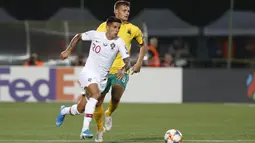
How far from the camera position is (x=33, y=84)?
2273 cm

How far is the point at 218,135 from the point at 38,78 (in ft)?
33.1

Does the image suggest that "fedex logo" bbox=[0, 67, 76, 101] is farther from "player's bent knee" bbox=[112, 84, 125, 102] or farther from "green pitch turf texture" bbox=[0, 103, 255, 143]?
"player's bent knee" bbox=[112, 84, 125, 102]

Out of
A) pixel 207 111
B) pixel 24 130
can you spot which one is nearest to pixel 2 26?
pixel 207 111

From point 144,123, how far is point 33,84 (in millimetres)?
7004

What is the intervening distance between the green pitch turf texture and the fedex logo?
834mm

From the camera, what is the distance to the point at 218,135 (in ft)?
44.4

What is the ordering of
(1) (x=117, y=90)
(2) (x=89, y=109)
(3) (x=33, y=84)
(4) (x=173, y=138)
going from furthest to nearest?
(3) (x=33, y=84) → (1) (x=117, y=90) → (2) (x=89, y=109) → (4) (x=173, y=138)

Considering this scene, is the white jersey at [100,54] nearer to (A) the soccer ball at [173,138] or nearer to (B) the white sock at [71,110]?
(B) the white sock at [71,110]

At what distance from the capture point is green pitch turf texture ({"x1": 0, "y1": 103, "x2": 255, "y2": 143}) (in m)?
12.8

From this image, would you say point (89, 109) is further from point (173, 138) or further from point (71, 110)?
point (173, 138)

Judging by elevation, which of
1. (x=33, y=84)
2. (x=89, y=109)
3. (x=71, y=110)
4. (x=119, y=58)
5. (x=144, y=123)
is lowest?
(x=144, y=123)

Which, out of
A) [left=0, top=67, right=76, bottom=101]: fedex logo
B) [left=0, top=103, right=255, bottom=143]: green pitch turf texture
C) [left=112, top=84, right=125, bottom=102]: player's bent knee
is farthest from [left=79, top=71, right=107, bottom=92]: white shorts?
[left=0, top=67, right=76, bottom=101]: fedex logo

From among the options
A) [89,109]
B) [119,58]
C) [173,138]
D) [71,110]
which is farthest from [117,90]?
[173,138]

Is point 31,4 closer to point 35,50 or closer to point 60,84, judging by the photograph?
point 35,50
